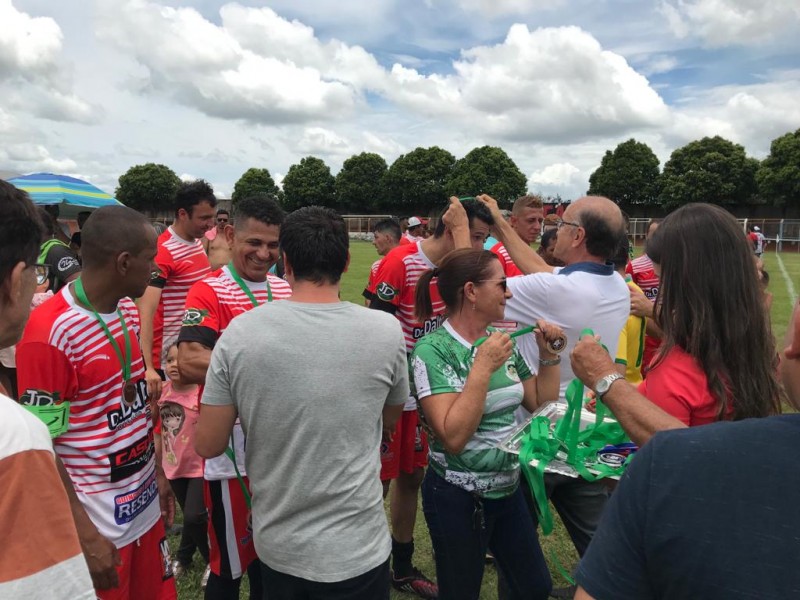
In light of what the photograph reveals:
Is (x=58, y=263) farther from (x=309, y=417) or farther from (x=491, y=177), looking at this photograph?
(x=491, y=177)

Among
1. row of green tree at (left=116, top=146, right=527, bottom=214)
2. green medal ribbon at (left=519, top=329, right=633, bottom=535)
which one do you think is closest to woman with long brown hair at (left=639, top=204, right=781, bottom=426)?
green medal ribbon at (left=519, top=329, right=633, bottom=535)

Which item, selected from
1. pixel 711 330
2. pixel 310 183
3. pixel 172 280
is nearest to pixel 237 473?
pixel 711 330

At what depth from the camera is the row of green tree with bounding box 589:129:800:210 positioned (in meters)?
42.9

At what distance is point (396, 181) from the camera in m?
65.1

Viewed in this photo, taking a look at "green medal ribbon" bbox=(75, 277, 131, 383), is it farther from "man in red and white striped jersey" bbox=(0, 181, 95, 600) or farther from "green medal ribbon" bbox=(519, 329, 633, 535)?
"green medal ribbon" bbox=(519, 329, 633, 535)

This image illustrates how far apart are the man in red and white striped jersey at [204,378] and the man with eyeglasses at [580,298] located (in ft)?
4.64

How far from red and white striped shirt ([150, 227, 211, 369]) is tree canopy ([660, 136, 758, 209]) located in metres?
51.3

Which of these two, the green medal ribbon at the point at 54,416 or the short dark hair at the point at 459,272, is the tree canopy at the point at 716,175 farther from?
the green medal ribbon at the point at 54,416

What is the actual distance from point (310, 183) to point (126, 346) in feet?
230

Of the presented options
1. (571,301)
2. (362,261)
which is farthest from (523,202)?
(362,261)

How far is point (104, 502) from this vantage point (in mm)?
2223

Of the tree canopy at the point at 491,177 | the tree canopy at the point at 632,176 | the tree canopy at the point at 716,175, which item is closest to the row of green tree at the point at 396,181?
the tree canopy at the point at 491,177

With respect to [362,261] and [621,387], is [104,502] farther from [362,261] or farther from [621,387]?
[362,261]

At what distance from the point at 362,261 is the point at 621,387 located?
2473 cm
